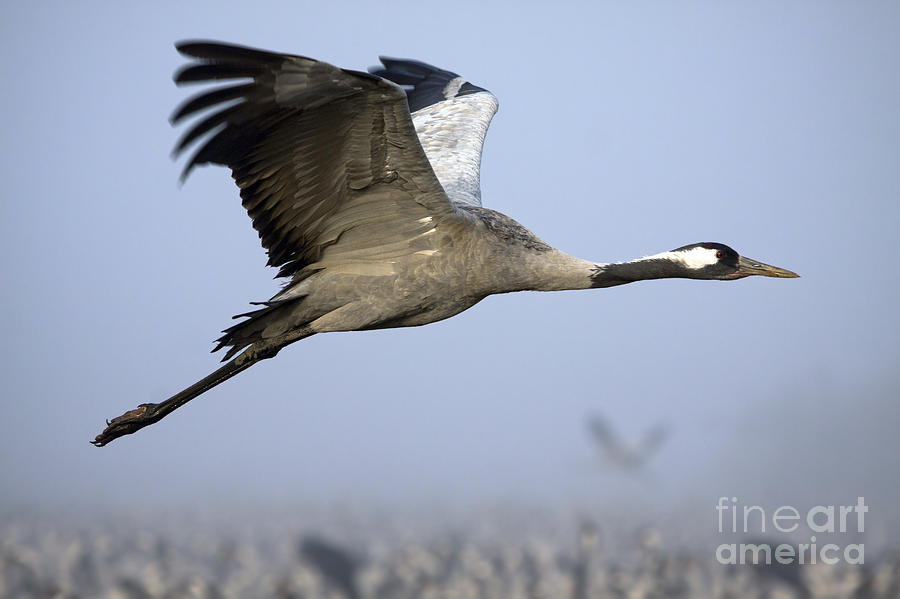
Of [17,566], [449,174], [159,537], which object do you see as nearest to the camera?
[449,174]

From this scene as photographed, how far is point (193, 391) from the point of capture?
7.05 m

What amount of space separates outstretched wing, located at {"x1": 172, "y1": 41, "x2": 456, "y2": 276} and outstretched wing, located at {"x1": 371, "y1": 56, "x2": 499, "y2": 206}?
1178 mm

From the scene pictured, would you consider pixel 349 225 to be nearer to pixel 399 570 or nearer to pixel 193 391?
pixel 193 391

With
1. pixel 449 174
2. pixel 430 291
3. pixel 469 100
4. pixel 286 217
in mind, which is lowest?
pixel 430 291

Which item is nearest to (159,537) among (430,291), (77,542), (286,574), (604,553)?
(77,542)

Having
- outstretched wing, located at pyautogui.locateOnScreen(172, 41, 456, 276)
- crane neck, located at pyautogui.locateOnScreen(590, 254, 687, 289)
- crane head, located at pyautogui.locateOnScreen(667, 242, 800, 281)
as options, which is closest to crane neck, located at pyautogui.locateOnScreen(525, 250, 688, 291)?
crane neck, located at pyautogui.locateOnScreen(590, 254, 687, 289)

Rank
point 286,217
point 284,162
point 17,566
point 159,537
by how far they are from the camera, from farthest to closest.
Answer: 1. point 159,537
2. point 17,566
3. point 286,217
4. point 284,162

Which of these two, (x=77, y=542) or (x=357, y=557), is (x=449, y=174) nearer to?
(x=357, y=557)

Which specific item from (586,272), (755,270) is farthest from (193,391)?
(755,270)

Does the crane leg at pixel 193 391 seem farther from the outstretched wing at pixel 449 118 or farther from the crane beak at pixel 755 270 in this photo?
the crane beak at pixel 755 270

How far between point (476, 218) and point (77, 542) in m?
14.7

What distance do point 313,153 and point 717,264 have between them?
2702mm

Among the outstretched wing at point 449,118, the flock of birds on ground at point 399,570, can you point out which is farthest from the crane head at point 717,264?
the flock of birds on ground at point 399,570

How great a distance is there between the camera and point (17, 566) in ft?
58.3
